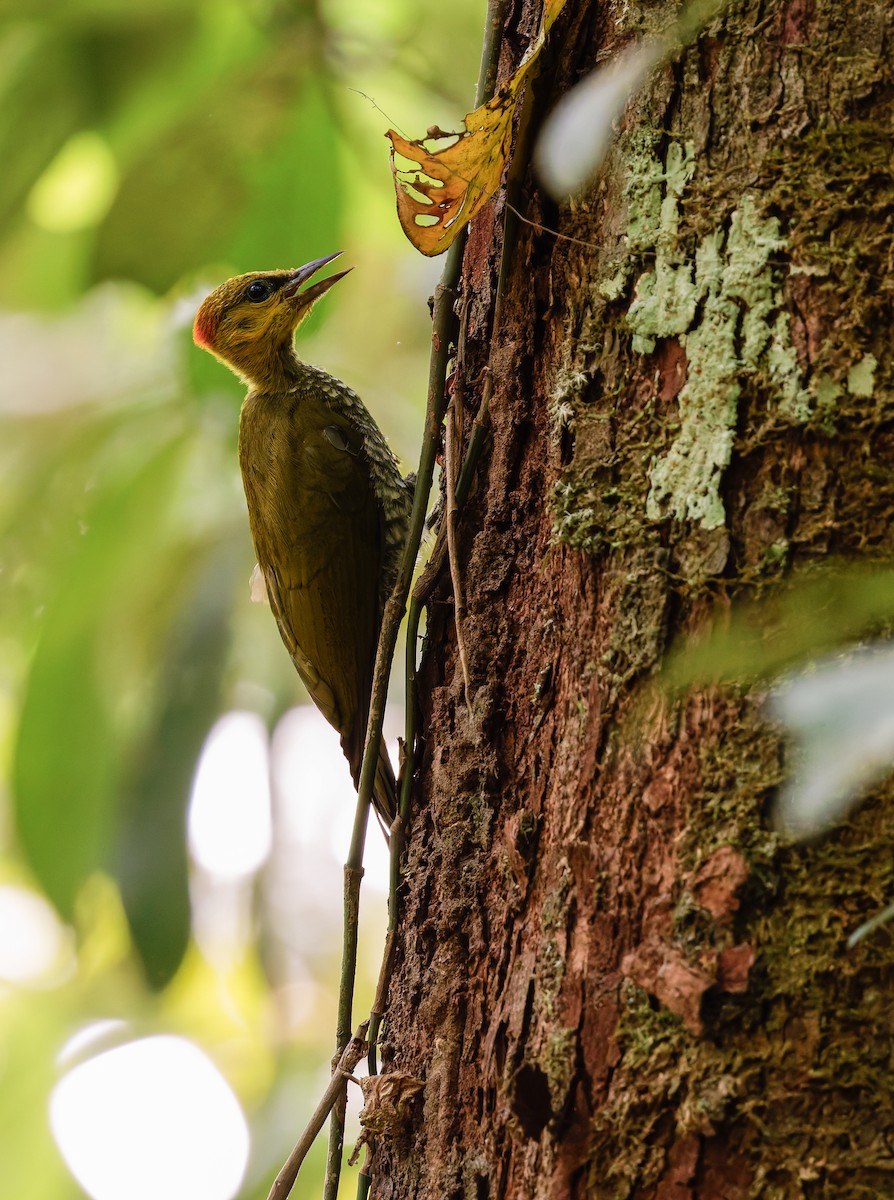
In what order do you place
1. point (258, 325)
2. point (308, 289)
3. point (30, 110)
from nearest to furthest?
point (30, 110) < point (308, 289) < point (258, 325)

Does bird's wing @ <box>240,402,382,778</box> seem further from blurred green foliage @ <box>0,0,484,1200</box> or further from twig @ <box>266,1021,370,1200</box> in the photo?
twig @ <box>266,1021,370,1200</box>

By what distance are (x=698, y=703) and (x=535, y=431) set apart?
49cm

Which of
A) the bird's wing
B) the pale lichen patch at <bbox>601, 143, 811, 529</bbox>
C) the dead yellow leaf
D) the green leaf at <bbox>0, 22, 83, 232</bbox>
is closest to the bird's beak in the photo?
the bird's wing

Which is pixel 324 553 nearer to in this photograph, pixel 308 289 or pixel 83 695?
pixel 83 695

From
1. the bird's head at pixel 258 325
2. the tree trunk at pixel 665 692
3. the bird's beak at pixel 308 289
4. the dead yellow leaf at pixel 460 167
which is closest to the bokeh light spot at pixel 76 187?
the bird's head at pixel 258 325

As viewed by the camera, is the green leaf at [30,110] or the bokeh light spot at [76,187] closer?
the green leaf at [30,110]

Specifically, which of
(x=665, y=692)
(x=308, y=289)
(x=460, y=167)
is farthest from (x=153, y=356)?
(x=665, y=692)

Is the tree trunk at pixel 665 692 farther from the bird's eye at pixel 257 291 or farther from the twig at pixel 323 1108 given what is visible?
the bird's eye at pixel 257 291

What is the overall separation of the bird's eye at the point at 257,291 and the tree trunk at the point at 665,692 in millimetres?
1666

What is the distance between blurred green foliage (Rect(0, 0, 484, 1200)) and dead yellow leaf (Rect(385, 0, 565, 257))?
51 centimetres

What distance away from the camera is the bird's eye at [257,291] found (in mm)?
3178

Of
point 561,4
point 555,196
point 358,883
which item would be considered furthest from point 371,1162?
point 561,4

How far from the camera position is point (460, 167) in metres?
1.62

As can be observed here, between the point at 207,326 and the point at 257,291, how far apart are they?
6.1 inches
